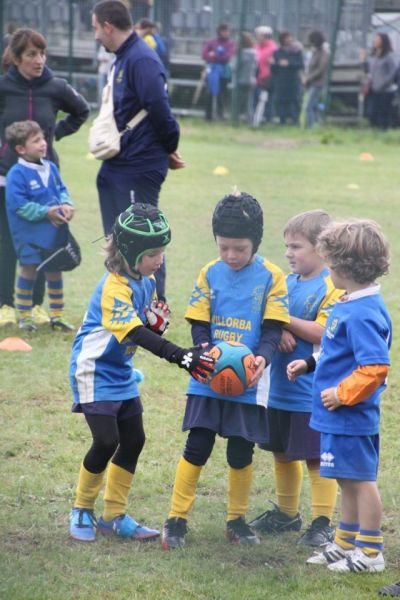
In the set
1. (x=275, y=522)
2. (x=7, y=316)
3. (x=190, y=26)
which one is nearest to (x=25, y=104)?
(x=7, y=316)

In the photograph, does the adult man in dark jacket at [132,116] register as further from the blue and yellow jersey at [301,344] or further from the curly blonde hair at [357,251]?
the curly blonde hair at [357,251]

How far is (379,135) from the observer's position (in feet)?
75.6

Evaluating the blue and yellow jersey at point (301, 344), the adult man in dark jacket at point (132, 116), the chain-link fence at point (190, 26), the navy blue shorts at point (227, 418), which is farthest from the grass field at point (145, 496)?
the chain-link fence at point (190, 26)

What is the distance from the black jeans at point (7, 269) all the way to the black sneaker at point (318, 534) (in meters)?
4.59

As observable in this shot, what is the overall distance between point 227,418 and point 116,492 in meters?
0.66

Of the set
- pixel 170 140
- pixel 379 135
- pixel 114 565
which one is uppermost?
pixel 170 140

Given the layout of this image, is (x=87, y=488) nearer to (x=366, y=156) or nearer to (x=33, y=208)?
(x=33, y=208)

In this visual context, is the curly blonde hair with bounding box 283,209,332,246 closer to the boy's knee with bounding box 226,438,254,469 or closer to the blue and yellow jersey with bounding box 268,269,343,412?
the blue and yellow jersey with bounding box 268,269,343,412

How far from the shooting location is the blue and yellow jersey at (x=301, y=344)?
4.77 metres

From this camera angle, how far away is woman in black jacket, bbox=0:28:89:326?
26.9 ft

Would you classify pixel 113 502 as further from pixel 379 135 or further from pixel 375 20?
pixel 375 20

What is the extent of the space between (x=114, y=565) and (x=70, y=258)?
417 centimetres

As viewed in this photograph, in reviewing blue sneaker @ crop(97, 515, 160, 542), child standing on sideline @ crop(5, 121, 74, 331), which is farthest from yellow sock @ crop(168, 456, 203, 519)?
child standing on sideline @ crop(5, 121, 74, 331)

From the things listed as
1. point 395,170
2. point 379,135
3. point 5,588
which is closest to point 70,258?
point 5,588
